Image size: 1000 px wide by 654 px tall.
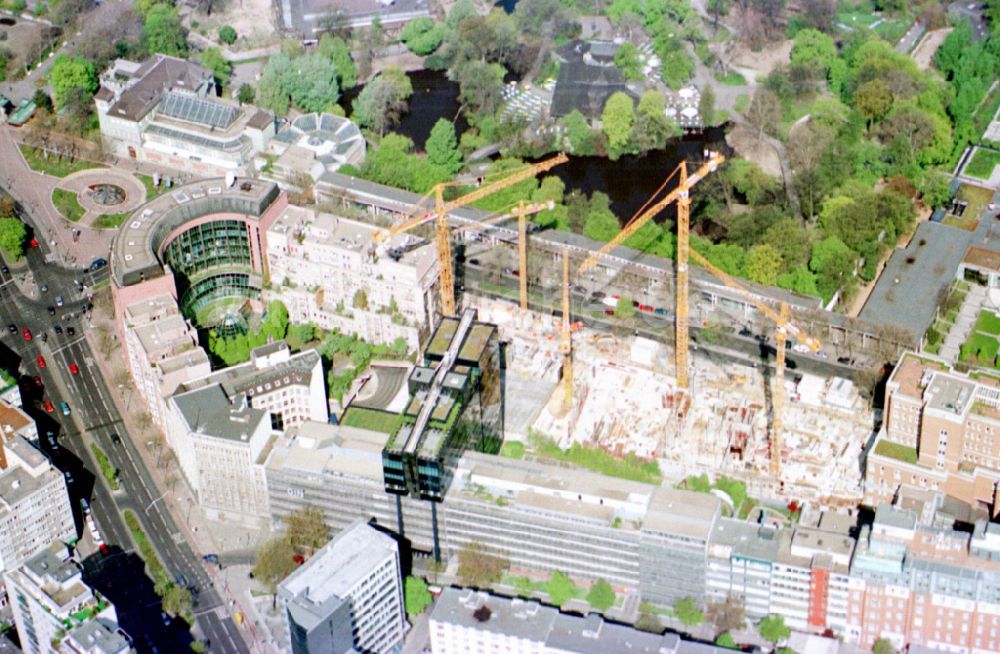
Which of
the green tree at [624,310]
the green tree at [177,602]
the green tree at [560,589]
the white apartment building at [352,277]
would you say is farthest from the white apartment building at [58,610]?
the green tree at [624,310]

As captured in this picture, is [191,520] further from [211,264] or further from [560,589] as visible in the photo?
[560,589]

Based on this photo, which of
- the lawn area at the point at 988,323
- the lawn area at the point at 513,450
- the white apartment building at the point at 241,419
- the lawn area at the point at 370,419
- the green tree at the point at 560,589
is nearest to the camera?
the green tree at the point at 560,589

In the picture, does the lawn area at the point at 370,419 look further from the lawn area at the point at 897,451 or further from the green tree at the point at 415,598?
the lawn area at the point at 897,451

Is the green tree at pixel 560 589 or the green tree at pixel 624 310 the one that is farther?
the green tree at pixel 624 310

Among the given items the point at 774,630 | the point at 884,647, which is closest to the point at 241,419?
the point at 774,630

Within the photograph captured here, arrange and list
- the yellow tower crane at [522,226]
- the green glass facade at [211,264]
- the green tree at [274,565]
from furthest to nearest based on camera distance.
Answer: the green glass facade at [211,264]
the yellow tower crane at [522,226]
the green tree at [274,565]
